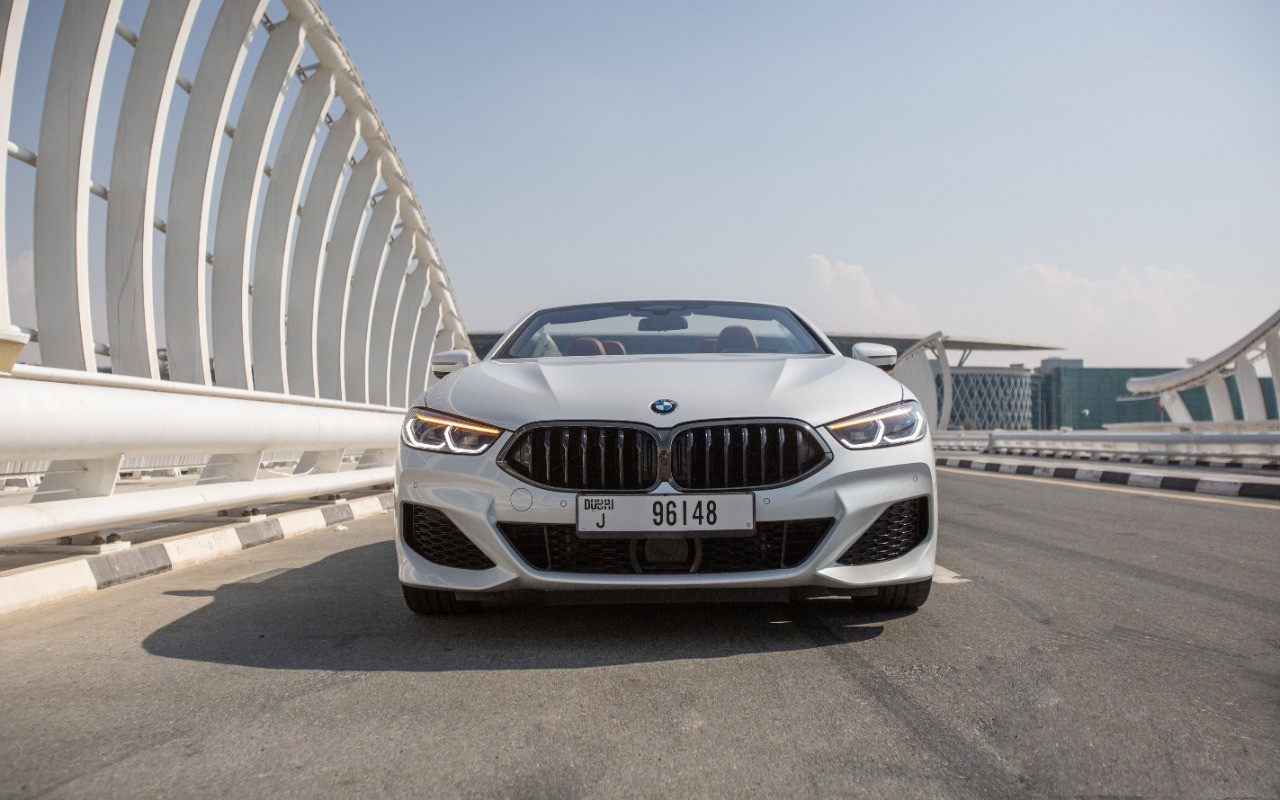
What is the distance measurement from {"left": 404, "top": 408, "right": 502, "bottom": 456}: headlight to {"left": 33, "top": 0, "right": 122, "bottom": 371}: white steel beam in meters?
4.89

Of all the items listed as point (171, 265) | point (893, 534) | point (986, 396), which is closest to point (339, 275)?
point (171, 265)

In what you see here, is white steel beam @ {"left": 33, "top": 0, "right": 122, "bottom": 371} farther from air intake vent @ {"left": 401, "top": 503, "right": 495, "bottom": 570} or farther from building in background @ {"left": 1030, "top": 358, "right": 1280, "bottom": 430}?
building in background @ {"left": 1030, "top": 358, "right": 1280, "bottom": 430}

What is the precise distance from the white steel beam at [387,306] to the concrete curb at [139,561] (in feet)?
40.1

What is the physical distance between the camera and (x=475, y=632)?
369 cm

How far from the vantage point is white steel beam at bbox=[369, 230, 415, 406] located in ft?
64.2

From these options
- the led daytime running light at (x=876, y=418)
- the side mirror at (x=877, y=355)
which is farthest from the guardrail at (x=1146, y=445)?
the led daytime running light at (x=876, y=418)

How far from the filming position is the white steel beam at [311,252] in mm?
13789

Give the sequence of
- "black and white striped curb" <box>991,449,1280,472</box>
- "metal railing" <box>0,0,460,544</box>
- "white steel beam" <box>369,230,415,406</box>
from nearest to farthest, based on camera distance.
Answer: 1. "metal railing" <box>0,0,460,544</box>
2. "black and white striped curb" <box>991,449,1280,472</box>
3. "white steel beam" <box>369,230,415,406</box>

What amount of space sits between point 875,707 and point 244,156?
1049cm

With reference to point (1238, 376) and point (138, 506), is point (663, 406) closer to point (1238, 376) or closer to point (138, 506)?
point (138, 506)

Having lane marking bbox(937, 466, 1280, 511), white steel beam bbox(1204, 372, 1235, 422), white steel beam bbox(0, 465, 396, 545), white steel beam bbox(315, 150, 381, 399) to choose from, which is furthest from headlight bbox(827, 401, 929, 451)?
white steel beam bbox(1204, 372, 1235, 422)

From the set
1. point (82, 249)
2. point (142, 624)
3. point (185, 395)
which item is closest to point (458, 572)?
point (142, 624)

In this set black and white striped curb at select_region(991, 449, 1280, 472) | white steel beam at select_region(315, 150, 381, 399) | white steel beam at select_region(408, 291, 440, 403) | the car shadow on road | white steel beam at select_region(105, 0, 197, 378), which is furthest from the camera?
white steel beam at select_region(408, 291, 440, 403)

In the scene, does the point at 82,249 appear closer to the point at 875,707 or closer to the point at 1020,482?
the point at 875,707
